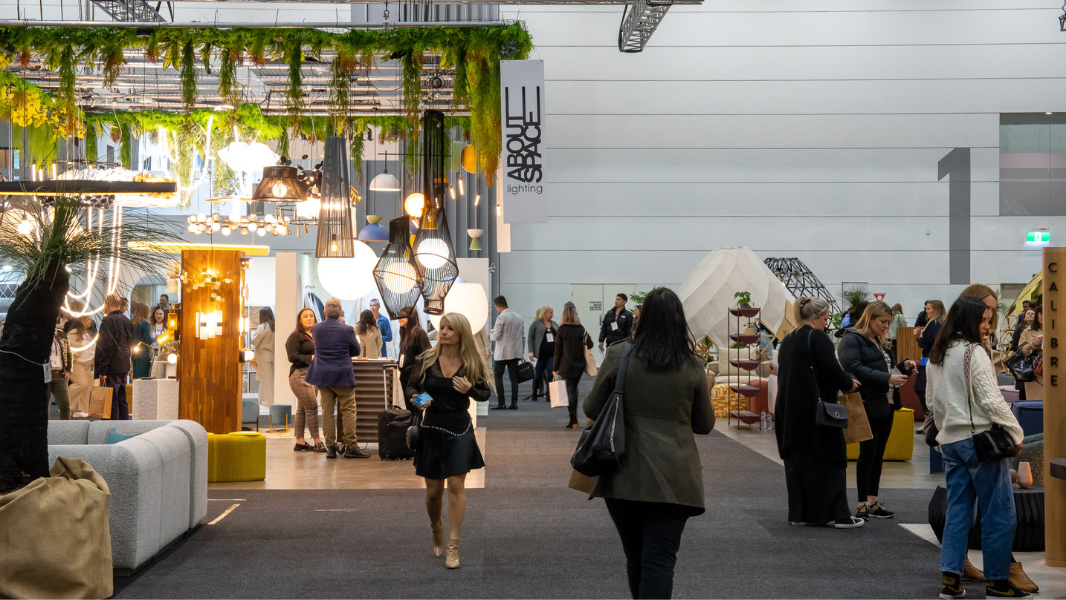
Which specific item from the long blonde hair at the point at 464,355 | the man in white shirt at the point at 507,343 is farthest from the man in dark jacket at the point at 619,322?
the long blonde hair at the point at 464,355

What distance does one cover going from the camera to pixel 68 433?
16.7 feet

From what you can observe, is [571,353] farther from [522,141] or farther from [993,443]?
[993,443]

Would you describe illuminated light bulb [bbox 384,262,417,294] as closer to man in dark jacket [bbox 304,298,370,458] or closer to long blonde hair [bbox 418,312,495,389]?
man in dark jacket [bbox 304,298,370,458]

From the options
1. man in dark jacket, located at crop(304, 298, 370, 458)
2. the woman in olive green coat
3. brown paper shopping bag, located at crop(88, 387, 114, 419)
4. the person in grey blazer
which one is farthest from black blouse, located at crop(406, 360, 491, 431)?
the person in grey blazer

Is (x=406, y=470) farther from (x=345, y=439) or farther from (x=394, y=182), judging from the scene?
(x=394, y=182)

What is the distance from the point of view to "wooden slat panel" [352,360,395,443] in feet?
28.7

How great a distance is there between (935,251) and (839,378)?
13.3m

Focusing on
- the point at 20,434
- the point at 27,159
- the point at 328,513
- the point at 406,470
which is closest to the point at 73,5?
the point at 27,159

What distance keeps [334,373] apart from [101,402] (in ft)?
10.6

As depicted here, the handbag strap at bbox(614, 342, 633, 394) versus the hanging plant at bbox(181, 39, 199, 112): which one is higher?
the hanging plant at bbox(181, 39, 199, 112)

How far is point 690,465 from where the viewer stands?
2.96 meters

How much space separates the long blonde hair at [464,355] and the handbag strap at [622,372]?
158cm

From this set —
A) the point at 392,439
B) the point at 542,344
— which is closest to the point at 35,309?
the point at 392,439

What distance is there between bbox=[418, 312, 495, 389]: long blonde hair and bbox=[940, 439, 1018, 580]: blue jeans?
7.20 feet
